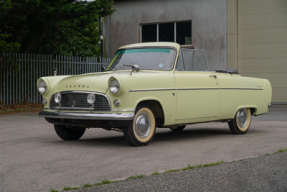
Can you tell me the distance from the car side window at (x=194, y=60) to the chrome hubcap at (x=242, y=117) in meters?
1.34

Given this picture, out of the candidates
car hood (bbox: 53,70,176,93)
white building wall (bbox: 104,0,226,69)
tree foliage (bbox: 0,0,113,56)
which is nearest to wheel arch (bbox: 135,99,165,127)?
car hood (bbox: 53,70,176,93)

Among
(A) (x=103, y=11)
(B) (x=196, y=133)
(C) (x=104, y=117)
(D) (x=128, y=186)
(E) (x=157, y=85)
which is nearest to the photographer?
(D) (x=128, y=186)

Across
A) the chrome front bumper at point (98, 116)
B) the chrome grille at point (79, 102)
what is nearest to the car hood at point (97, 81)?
the chrome grille at point (79, 102)

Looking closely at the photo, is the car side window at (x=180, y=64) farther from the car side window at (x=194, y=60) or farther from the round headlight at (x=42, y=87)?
the round headlight at (x=42, y=87)

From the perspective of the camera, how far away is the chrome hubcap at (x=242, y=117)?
10.0 meters

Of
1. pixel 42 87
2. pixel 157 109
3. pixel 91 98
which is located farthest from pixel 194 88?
pixel 42 87

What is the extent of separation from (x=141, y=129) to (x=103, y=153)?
1.00m

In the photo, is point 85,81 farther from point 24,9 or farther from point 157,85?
point 24,9

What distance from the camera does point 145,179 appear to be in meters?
5.02

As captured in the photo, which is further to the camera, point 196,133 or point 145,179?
point 196,133

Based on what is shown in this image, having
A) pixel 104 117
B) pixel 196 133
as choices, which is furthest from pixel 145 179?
pixel 196 133

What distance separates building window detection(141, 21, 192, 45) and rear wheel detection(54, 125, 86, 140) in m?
16.2

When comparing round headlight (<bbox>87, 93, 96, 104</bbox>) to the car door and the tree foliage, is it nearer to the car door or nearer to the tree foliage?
the car door

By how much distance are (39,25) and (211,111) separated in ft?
44.2
